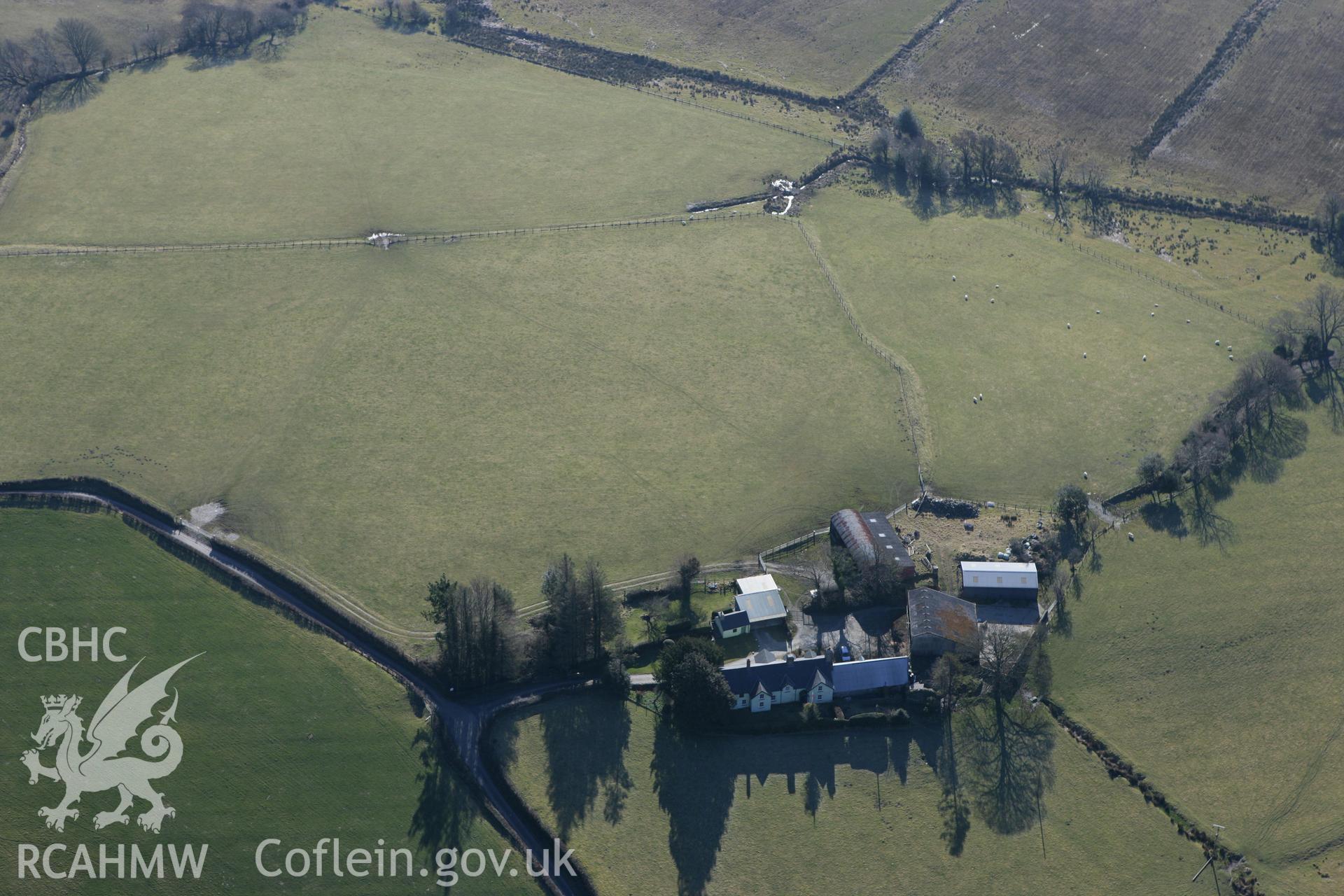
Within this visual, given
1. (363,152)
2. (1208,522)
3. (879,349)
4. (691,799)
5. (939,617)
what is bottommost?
(691,799)

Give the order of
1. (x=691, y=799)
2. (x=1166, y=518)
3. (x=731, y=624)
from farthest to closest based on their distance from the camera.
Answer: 1. (x=1166, y=518)
2. (x=731, y=624)
3. (x=691, y=799)

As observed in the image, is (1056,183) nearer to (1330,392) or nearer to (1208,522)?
(1330,392)

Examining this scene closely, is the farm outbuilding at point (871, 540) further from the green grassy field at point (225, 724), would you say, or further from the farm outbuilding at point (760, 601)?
the green grassy field at point (225, 724)

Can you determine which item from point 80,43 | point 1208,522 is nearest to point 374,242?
point 80,43

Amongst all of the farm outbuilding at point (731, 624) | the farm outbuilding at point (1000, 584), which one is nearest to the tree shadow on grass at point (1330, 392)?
the farm outbuilding at point (1000, 584)

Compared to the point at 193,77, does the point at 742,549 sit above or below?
below

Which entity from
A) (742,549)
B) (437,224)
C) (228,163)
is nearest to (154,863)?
(742,549)

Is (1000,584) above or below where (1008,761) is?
above

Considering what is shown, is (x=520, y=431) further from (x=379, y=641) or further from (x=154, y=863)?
(x=154, y=863)
